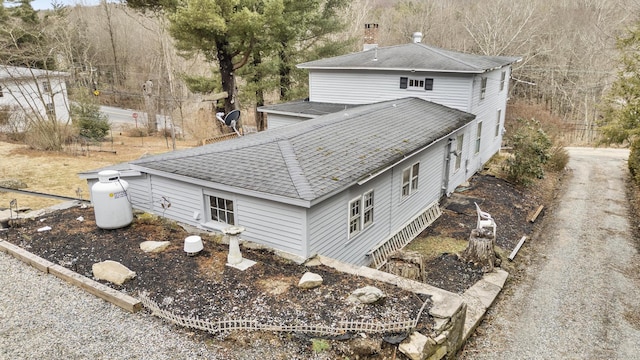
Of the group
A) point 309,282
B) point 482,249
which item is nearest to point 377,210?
point 482,249

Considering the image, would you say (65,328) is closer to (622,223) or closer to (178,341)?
(178,341)

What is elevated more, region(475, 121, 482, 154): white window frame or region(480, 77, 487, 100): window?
region(480, 77, 487, 100): window

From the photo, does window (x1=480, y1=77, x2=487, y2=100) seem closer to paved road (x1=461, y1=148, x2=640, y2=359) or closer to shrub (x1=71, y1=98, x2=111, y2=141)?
paved road (x1=461, y1=148, x2=640, y2=359)

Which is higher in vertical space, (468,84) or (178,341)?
(468,84)

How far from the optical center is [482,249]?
33.8 ft

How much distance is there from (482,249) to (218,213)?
6.49 m

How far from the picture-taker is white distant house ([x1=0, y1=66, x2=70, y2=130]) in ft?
74.8

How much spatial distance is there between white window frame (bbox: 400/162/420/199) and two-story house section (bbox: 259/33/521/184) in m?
4.08

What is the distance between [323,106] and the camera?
60.7 ft

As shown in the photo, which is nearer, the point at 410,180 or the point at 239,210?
the point at 239,210

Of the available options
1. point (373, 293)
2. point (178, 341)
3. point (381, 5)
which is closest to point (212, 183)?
point (178, 341)

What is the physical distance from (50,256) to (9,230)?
95.1 inches

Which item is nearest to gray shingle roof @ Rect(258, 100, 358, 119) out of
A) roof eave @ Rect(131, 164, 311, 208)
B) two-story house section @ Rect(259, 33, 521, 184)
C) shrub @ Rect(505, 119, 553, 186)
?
two-story house section @ Rect(259, 33, 521, 184)

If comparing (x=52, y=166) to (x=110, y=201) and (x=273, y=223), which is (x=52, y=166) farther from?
(x=273, y=223)
